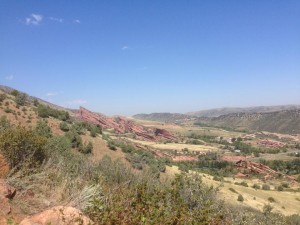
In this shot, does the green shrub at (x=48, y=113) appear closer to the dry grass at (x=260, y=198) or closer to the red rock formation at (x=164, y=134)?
the dry grass at (x=260, y=198)

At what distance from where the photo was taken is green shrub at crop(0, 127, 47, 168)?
980 cm

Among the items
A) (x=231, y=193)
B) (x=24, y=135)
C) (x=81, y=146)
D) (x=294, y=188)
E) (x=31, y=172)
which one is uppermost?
(x=24, y=135)

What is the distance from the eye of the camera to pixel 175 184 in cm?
907

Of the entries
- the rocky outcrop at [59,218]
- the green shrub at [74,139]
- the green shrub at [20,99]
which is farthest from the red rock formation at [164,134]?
the rocky outcrop at [59,218]

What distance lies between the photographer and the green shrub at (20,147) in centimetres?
980

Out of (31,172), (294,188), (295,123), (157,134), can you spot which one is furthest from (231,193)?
(295,123)

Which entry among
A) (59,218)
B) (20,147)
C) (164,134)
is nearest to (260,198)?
(20,147)

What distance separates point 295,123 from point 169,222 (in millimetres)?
205601

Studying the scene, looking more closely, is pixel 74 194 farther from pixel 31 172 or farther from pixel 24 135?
pixel 24 135

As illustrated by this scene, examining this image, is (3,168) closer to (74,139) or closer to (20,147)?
(20,147)

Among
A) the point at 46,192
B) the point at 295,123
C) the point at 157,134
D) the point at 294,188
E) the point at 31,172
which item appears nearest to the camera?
the point at 46,192

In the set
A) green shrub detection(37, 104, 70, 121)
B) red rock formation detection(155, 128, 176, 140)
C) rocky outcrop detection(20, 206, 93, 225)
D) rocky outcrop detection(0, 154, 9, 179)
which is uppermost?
green shrub detection(37, 104, 70, 121)

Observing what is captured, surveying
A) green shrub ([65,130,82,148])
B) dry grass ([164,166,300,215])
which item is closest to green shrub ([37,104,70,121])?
green shrub ([65,130,82,148])

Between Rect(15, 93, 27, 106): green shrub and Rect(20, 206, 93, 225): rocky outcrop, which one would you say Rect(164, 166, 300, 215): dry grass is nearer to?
Rect(15, 93, 27, 106): green shrub
